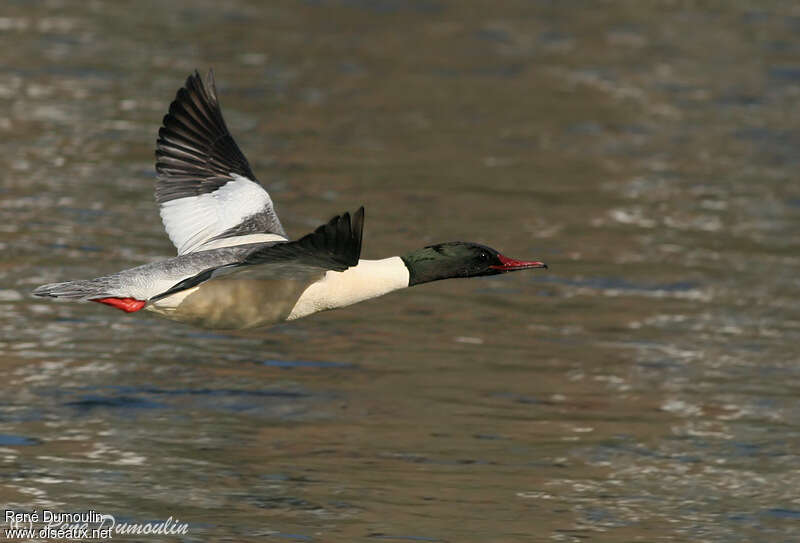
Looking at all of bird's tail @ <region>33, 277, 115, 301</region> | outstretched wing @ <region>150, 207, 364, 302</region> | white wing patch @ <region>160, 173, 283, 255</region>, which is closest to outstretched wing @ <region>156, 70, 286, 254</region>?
white wing patch @ <region>160, 173, 283, 255</region>

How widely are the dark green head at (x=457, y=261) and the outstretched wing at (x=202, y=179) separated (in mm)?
1101

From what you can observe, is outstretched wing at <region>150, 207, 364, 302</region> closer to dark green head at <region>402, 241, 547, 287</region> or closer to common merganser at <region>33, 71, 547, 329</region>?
common merganser at <region>33, 71, 547, 329</region>

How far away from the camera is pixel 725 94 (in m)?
21.8

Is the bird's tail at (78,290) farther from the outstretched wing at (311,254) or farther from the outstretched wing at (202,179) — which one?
the outstretched wing at (202,179)

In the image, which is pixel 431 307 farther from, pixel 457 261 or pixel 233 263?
pixel 233 263

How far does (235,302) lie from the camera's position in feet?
26.2

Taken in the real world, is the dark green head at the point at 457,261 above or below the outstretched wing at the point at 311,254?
below

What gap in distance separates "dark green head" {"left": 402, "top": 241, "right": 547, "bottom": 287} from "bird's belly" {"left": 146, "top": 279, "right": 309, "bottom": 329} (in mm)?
716

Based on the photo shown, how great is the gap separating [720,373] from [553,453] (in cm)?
216

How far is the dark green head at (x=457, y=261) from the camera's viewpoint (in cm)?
829

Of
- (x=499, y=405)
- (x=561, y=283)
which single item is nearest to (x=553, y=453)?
(x=499, y=405)

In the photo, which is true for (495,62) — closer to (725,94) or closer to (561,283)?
(725,94)

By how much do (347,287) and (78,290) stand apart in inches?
54.6

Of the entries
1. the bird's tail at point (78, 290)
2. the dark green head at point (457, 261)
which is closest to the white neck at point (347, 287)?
the dark green head at point (457, 261)
